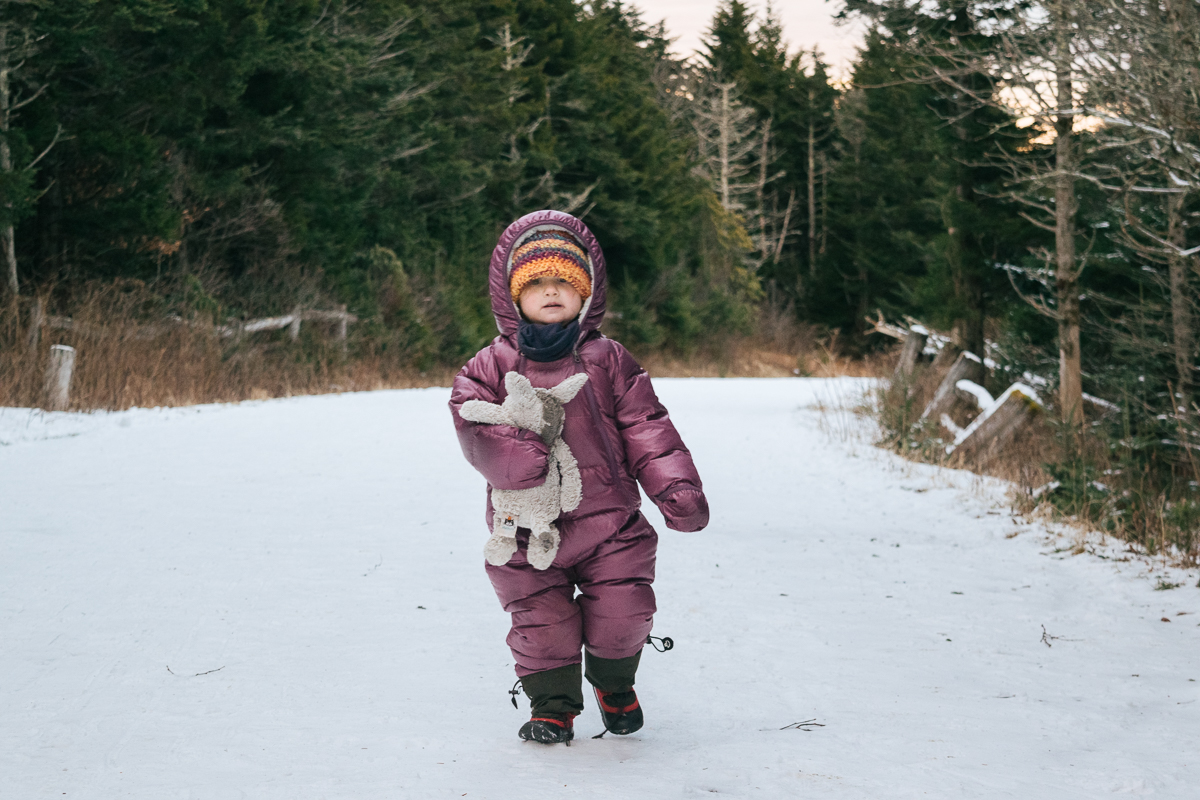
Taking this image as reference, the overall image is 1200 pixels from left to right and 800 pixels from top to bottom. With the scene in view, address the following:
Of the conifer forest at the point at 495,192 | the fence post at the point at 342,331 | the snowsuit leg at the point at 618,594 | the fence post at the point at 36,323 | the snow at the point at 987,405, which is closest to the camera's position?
the snowsuit leg at the point at 618,594

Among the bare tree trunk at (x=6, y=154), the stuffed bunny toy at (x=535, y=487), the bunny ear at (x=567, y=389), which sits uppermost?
the bare tree trunk at (x=6, y=154)

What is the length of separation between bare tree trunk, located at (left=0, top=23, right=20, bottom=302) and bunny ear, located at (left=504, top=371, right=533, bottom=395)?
445 inches

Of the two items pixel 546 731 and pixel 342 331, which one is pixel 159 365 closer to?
pixel 342 331

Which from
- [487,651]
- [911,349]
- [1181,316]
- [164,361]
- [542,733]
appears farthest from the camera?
[911,349]

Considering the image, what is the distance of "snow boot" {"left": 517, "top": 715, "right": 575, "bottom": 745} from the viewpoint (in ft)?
10.8

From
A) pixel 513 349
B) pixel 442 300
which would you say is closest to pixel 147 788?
pixel 513 349

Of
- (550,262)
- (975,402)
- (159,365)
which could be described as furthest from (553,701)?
(159,365)

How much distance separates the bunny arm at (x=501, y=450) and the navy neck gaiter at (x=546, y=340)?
0.68 ft

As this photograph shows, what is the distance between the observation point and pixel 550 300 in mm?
3539

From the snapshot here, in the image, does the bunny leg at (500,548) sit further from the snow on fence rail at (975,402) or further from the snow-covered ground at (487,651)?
the snow on fence rail at (975,402)

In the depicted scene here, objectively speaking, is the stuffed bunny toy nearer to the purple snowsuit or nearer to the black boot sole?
the purple snowsuit

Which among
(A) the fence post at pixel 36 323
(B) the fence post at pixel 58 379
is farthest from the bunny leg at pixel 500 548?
(A) the fence post at pixel 36 323

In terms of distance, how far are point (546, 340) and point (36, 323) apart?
11045 mm

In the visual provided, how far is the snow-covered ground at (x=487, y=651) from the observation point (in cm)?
308
